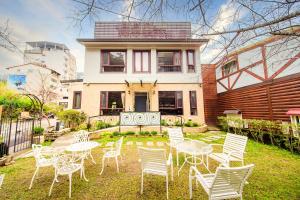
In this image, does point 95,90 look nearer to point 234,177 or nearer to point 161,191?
point 161,191

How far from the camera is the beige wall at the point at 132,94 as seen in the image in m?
10.5

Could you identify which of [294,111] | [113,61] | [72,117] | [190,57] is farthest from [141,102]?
[294,111]

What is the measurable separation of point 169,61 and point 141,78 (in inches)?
120

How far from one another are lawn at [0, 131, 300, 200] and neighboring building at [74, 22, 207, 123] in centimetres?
655

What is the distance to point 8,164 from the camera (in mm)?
4461

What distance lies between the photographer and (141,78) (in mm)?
10938

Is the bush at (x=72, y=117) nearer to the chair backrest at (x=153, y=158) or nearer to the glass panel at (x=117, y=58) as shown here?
the glass panel at (x=117, y=58)

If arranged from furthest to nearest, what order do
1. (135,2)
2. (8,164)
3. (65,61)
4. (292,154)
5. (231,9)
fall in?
(65,61)
(292,154)
(8,164)
(231,9)
(135,2)

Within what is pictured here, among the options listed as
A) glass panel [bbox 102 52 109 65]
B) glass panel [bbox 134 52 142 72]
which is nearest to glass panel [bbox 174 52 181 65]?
glass panel [bbox 134 52 142 72]

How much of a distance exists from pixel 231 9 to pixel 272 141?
6.93 m

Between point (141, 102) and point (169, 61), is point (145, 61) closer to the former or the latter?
point (169, 61)

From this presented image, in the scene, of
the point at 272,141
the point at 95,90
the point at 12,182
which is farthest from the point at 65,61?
the point at 272,141

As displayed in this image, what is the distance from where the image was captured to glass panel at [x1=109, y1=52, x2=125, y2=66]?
11188 millimetres

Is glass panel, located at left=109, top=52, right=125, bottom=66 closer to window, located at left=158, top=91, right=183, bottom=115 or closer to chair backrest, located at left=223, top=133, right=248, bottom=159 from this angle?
window, located at left=158, top=91, right=183, bottom=115
